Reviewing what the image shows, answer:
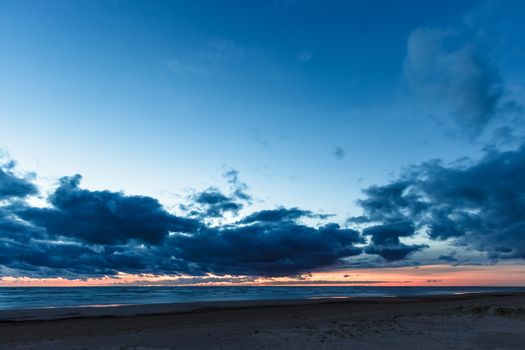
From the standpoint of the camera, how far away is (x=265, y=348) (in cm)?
2070

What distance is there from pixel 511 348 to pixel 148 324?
27512 mm

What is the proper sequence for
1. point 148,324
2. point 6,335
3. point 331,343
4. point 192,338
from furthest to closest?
point 148,324, point 6,335, point 192,338, point 331,343

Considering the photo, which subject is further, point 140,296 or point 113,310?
point 140,296

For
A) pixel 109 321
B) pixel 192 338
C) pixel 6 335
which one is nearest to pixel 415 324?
pixel 192 338

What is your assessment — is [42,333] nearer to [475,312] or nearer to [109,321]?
[109,321]

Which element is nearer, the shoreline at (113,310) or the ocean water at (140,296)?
the shoreline at (113,310)

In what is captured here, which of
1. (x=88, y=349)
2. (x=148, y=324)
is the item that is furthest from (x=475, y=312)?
(x=88, y=349)

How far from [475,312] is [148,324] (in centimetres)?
3049

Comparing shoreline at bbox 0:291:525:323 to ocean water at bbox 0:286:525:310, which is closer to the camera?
shoreline at bbox 0:291:525:323

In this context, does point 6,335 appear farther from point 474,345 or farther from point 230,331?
point 474,345

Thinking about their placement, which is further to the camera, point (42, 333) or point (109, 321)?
point (109, 321)

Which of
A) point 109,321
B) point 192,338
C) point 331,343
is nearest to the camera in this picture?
point 331,343

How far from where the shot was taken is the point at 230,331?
27547 mm

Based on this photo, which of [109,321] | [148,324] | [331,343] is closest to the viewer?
[331,343]
